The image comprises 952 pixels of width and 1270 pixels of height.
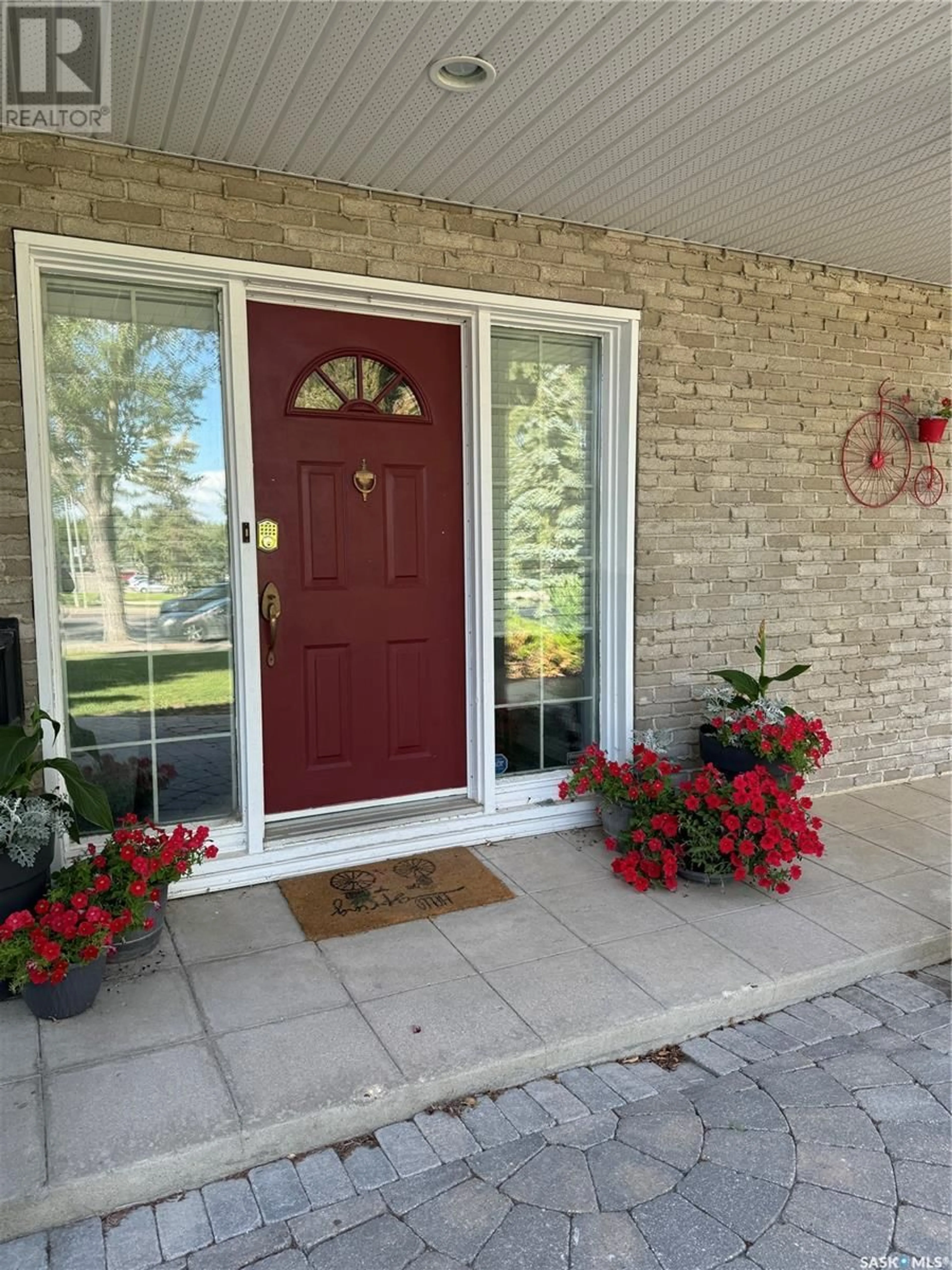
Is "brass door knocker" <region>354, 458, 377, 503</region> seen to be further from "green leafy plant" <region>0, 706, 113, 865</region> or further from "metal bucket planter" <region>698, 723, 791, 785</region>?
"metal bucket planter" <region>698, 723, 791, 785</region>

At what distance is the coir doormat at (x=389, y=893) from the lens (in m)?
2.96

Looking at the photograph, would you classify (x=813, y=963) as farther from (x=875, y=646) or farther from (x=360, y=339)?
(x=360, y=339)

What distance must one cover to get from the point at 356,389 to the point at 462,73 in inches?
49.1

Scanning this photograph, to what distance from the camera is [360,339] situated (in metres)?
3.38

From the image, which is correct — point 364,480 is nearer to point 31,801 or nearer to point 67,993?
point 31,801

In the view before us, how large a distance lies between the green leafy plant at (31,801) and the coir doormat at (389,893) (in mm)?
865

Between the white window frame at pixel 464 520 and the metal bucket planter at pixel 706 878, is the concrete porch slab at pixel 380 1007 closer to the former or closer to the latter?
the metal bucket planter at pixel 706 878

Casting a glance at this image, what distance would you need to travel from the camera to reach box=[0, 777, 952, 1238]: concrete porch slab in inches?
75.5

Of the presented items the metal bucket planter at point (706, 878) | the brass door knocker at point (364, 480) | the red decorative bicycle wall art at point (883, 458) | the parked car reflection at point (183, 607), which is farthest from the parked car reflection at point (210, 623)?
the red decorative bicycle wall art at point (883, 458)

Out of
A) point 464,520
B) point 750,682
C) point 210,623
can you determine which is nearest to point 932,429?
point 750,682

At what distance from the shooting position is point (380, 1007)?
8.00 ft

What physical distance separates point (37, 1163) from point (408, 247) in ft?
10.2

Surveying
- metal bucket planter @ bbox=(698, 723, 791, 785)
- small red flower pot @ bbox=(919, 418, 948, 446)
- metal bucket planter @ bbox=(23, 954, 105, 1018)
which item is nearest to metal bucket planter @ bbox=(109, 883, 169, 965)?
metal bucket planter @ bbox=(23, 954, 105, 1018)

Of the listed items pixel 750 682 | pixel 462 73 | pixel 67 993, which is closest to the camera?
pixel 67 993
